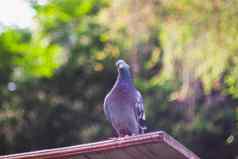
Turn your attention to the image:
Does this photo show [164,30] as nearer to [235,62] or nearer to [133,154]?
[235,62]

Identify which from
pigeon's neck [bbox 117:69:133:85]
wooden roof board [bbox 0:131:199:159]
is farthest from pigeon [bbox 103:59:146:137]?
wooden roof board [bbox 0:131:199:159]

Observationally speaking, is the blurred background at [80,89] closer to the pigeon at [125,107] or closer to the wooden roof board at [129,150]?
the pigeon at [125,107]

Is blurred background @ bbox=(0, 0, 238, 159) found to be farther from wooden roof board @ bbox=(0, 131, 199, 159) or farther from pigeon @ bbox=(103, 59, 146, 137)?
wooden roof board @ bbox=(0, 131, 199, 159)

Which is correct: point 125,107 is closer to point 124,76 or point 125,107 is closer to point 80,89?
point 124,76

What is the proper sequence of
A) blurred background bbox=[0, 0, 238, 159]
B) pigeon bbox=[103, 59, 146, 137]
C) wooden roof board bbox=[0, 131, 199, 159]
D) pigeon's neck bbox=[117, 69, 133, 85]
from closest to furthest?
wooden roof board bbox=[0, 131, 199, 159] < pigeon bbox=[103, 59, 146, 137] < pigeon's neck bbox=[117, 69, 133, 85] < blurred background bbox=[0, 0, 238, 159]

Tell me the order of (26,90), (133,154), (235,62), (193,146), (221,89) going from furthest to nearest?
(26,90)
(193,146)
(221,89)
(235,62)
(133,154)

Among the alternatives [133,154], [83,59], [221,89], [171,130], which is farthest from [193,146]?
[133,154]

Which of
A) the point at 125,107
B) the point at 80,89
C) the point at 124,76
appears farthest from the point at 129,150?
the point at 80,89

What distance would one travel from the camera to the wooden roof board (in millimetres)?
5473

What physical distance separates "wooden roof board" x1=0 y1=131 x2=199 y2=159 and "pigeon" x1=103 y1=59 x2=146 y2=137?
1.31 metres

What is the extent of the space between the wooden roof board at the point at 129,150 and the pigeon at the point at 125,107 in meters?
1.31

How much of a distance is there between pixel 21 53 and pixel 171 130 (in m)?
3.52

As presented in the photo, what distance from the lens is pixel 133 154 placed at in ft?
19.4

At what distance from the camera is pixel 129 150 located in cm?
578
